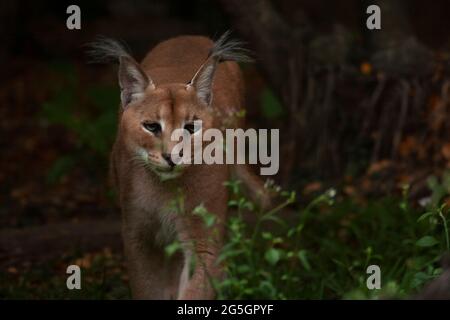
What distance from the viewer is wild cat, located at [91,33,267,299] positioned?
5664 millimetres

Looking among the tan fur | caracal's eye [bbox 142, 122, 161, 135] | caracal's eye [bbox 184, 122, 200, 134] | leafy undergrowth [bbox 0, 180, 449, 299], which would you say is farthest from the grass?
caracal's eye [bbox 142, 122, 161, 135]

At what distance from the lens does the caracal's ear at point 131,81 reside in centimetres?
581

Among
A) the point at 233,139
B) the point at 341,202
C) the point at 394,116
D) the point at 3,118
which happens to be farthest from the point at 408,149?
the point at 3,118

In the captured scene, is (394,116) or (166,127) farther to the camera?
(394,116)

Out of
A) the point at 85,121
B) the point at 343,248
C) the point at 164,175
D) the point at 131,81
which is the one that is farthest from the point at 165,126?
the point at 85,121

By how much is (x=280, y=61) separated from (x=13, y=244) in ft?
9.04

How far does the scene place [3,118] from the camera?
11617mm

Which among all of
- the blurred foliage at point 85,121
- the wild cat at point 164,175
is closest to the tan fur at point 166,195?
the wild cat at point 164,175

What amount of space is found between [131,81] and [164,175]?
24.6 inches

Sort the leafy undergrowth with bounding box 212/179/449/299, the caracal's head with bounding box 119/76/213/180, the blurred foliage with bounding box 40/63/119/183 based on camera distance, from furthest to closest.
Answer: the blurred foliage with bounding box 40/63/119/183
the leafy undergrowth with bounding box 212/179/449/299
the caracal's head with bounding box 119/76/213/180

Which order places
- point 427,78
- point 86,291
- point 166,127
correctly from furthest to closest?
point 427,78
point 86,291
point 166,127

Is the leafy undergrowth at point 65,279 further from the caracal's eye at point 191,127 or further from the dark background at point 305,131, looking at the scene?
the caracal's eye at point 191,127

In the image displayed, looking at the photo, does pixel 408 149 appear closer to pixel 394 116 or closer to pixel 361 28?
pixel 394 116

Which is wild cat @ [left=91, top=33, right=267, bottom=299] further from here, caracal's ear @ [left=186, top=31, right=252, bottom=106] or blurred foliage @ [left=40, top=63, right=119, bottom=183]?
blurred foliage @ [left=40, top=63, right=119, bottom=183]
